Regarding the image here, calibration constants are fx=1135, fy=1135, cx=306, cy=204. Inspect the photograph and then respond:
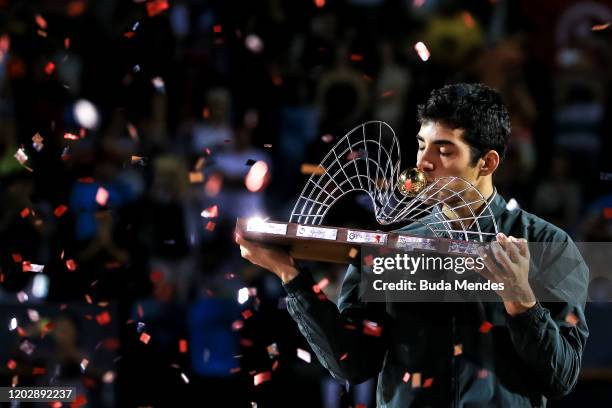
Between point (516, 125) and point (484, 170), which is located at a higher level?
point (516, 125)

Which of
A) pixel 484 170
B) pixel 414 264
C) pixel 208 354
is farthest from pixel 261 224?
pixel 208 354

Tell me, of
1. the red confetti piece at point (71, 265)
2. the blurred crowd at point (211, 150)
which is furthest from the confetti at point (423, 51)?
the red confetti piece at point (71, 265)

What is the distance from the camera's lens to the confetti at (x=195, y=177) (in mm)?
6654

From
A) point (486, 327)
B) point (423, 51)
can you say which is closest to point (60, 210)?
point (423, 51)

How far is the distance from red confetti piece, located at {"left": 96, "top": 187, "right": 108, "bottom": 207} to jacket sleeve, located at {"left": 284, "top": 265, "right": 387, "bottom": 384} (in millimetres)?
3622

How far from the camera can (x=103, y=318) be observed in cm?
536

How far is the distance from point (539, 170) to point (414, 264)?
12.7ft

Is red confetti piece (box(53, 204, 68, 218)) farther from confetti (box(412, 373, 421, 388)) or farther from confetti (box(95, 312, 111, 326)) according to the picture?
confetti (box(412, 373, 421, 388))

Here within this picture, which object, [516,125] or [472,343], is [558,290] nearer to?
[472,343]

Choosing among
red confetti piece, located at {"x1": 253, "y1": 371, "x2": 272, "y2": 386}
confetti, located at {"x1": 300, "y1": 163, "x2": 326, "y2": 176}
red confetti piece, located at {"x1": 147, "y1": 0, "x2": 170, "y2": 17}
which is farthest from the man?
red confetti piece, located at {"x1": 147, "y1": 0, "x2": 170, "y2": 17}

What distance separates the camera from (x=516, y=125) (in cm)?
689

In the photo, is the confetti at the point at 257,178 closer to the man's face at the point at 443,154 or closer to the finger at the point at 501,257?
the man's face at the point at 443,154

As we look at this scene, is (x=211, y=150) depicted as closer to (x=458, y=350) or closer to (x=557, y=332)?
(x=458, y=350)

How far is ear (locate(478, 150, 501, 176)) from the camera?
316 cm
